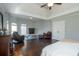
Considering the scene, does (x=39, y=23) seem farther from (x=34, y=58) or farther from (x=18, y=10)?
(x=34, y=58)

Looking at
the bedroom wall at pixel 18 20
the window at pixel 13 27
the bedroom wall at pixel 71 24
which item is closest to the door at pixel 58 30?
the bedroom wall at pixel 71 24

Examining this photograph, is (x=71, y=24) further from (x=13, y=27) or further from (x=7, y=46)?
(x=7, y=46)

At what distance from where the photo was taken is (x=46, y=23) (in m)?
1.81

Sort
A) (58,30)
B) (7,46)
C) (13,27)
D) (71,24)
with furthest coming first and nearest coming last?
(7,46), (71,24), (58,30), (13,27)

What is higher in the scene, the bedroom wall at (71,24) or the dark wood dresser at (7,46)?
the bedroom wall at (71,24)

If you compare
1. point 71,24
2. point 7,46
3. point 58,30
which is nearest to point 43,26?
point 58,30

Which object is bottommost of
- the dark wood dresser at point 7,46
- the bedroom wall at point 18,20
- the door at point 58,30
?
the dark wood dresser at point 7,46

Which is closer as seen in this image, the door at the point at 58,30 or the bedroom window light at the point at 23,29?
the bedroom window light at the point at 23,29

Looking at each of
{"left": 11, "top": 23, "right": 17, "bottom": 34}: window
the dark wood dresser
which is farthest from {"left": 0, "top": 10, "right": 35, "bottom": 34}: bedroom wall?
the dark wood dresser

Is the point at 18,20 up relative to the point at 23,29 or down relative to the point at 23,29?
up

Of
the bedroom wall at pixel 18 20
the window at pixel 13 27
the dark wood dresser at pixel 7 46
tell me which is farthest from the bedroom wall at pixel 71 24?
the dark wood dresser at pixel 7 46

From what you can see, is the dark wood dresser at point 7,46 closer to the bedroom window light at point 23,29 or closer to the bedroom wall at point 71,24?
the bedroom window light at point 23,29

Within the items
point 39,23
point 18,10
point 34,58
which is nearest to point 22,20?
point 18,10

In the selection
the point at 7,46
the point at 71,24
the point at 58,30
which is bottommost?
the point at 7,46
